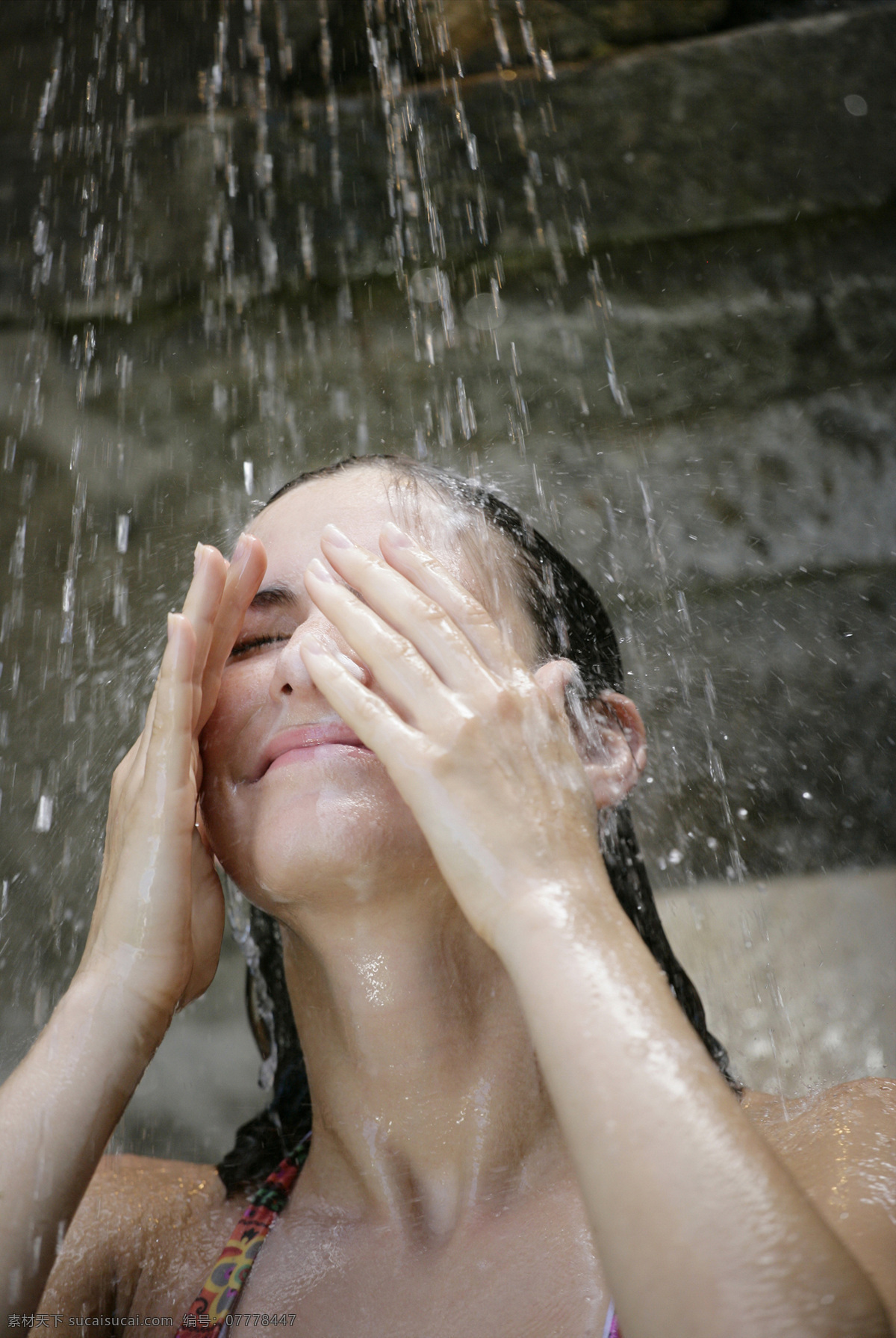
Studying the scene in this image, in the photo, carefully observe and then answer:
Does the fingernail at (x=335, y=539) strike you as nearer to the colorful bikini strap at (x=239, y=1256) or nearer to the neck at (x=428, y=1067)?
the neck at (x=428, y=1067)

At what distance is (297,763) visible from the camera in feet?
4.08

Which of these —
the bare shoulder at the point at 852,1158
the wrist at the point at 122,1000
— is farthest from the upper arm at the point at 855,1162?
the wrist at the point at 122,1000

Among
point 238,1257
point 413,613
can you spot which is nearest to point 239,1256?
point 238,1257

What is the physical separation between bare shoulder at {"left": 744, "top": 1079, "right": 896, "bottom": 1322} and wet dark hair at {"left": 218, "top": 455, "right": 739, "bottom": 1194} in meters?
0.18

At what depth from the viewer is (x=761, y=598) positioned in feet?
8.44

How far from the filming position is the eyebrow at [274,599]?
1430mm

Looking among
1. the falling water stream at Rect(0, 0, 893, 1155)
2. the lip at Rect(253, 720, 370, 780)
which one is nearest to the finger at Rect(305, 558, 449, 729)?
the lip at Rect(253, 720, 370, 780)

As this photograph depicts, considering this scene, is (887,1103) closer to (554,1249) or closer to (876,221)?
(554,1249)

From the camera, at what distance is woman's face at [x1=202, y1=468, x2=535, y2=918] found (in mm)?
1192

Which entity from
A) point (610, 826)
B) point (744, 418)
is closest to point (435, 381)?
point (744, 418)

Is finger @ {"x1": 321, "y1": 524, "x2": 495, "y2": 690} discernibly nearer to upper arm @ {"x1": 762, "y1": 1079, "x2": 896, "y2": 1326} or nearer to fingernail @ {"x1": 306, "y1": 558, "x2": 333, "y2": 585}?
fingernail @ {"x1": 306, "y1": 558, "x2": 333, "y2": 585}

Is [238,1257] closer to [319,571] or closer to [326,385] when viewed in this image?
[319,571]

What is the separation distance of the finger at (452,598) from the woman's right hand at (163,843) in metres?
0.25

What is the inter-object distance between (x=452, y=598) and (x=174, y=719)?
38cm
